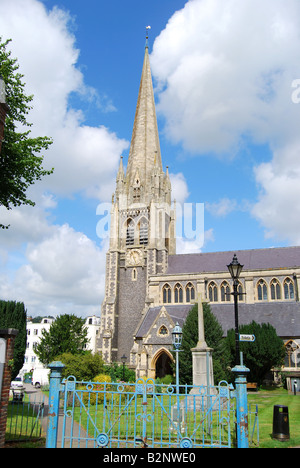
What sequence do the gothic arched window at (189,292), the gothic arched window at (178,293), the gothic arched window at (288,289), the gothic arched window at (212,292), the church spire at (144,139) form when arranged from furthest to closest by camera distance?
the church spire at (144,139), the gothic arched window at (178,293), the gothic arched window at (189,292), the gothic arched window at (212,292), the gothic arched window at (288,289)

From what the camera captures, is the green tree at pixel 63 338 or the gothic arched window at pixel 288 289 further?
the green tree at pixel 63 338

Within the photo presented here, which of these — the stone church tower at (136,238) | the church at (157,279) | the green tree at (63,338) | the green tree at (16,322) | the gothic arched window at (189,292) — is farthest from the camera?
the green tree at (63,338)

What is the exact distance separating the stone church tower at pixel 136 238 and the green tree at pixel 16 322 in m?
7.83

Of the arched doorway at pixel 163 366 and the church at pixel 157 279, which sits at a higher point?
the church at pixel 157 279

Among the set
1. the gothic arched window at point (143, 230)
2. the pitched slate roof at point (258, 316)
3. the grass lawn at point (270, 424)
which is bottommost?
the grass lawn at point (270, 424)

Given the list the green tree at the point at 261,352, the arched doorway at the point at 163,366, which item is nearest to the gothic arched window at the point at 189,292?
the arched doorway at the point at 163,366

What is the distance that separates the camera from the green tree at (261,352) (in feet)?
94.7

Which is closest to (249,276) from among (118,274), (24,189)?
(118,274)

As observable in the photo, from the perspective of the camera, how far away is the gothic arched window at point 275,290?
37719 millimetres

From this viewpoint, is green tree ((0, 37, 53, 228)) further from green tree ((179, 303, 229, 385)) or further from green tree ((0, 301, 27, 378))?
green tree ((0, 301, 27, 378))

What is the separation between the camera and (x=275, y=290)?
3788cm

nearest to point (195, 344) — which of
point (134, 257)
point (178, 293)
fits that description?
point (178, 293)

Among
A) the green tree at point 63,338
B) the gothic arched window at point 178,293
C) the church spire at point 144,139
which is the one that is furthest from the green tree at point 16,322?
the church spire at point 144,139

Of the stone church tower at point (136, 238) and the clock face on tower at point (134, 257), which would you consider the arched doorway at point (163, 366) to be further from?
the clock face on tower at point (134, 257)
